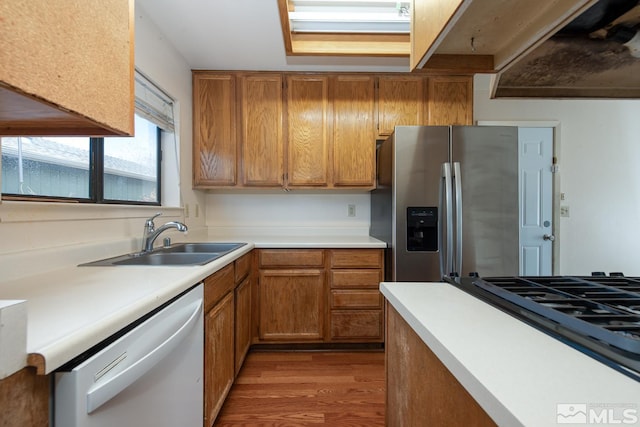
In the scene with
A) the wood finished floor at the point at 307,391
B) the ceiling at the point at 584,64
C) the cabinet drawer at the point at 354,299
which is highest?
the ceiling at the point at 584,64

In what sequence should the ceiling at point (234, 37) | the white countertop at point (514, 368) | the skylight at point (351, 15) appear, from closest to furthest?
the white countertop at point (514, 368)
the ceiling at point (234, 37)
the skylight at point (351, 15)

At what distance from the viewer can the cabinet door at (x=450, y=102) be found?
8.45ft

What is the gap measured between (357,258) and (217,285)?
3.77 feet

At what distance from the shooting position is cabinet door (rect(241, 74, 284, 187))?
254cm

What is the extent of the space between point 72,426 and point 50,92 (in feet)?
2.10

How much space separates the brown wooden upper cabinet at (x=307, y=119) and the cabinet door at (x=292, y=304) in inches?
31.6

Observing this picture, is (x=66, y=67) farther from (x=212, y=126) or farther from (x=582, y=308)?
(x=212, y=126)

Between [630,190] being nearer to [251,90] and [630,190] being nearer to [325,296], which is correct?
[325,296]

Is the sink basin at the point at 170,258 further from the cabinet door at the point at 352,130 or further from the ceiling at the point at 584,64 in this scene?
the ceiling at the point at 584,64

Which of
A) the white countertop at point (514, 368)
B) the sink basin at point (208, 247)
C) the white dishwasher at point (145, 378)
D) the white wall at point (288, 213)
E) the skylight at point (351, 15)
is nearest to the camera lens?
the white countertop at point (514, 368)

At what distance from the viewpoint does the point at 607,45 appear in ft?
2.32

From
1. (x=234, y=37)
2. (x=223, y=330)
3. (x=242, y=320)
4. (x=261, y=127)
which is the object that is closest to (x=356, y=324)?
(x=242, y=320)

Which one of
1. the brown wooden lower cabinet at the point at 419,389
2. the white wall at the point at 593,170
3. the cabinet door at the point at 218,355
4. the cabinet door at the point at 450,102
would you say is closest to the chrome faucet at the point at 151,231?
the cabinet door at the point at 218,355

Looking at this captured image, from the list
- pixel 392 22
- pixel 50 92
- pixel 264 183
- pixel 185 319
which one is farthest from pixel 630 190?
pixel 50 92
